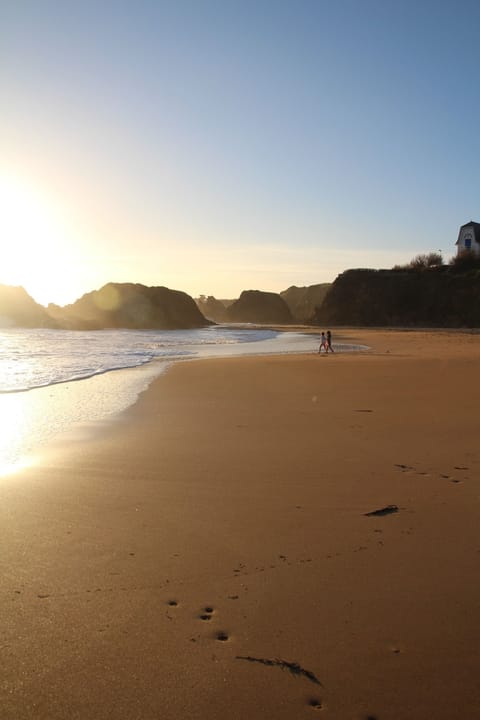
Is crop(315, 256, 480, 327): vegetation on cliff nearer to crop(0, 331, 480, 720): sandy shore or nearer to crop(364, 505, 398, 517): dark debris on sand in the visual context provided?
crop(0, 331, 480, 720): sandy shore

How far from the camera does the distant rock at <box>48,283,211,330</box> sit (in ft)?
381

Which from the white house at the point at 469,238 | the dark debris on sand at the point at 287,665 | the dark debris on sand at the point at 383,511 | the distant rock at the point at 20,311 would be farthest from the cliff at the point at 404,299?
the dark debris on sand at the point at 287,665

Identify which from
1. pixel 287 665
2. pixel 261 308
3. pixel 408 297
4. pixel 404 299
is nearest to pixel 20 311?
pixel 404 299

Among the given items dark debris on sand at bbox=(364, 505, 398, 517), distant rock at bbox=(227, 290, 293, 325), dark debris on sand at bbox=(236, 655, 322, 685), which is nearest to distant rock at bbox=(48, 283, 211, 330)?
distant rock at bbox=(227, 290, 293, 325)

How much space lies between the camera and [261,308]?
530 ft

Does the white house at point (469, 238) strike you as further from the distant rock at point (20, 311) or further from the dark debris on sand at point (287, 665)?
the dark debris on sand at point (287, 665)

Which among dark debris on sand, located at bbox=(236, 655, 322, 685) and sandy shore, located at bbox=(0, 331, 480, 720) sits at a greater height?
sandy shore, located at bbox=(0, 331, 480, 720)

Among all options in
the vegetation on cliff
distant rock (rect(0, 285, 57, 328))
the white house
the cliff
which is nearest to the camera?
the cliff

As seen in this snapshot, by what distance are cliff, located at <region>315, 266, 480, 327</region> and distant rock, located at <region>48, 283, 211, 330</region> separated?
42348 millimetres

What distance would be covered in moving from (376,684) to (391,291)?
80924 millimetres

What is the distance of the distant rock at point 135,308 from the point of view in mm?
116125

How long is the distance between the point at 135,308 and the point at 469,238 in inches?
2965

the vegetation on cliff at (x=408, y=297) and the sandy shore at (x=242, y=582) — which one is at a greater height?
the vegetation on cliff at (x=408, y=297)

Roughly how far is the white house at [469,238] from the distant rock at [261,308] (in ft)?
253
